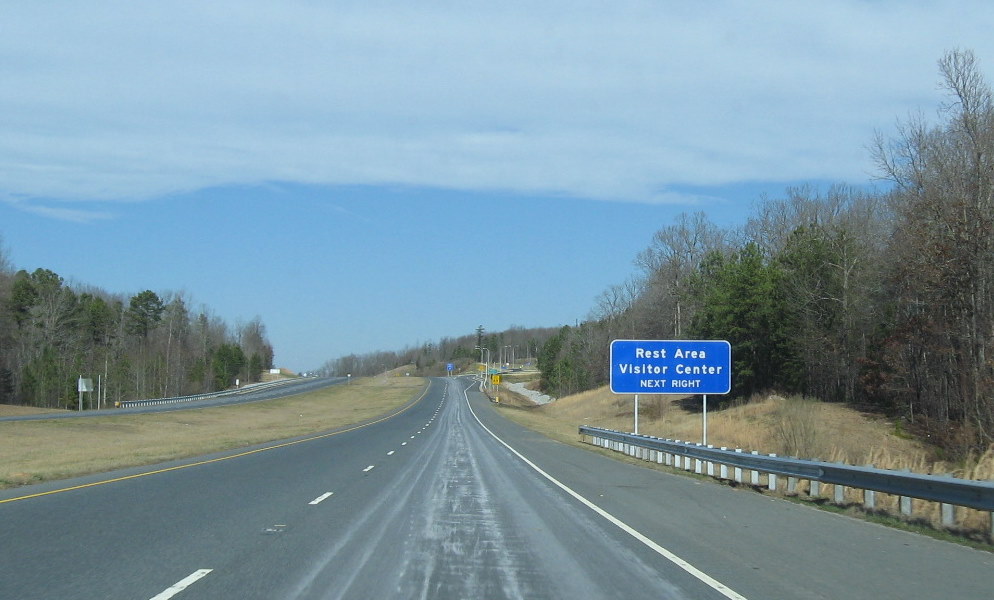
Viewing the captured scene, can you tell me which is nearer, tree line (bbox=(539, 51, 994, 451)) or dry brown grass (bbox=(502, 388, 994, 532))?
dry brown grass (bbox=(502, 388, 994, 532))

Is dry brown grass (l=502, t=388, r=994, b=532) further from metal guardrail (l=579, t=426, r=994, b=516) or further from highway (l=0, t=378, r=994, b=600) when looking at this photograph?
highway (l=0, t=378, r=994, b=600)

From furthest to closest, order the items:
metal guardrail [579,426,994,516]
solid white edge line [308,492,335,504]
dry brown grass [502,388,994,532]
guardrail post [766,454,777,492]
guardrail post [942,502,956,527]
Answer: guardrail post [766,454,777,492], dry brown grass [502,388,994,532], solid white edge line [308,492,335,504], guardrail post [942,502,956,527], metal guardrail [579,426,994,516]

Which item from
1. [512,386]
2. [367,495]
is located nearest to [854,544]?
[367,495]

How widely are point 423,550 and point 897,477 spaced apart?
7.92m

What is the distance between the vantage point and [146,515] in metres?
13.3

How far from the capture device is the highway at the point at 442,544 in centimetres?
850

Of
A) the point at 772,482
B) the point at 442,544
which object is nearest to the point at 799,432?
the point at 772,482

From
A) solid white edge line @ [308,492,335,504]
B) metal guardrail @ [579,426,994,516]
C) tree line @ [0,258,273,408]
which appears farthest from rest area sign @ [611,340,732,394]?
tree line @ [0,258,273,408]

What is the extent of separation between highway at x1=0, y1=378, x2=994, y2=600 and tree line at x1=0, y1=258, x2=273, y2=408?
10217 centimetres

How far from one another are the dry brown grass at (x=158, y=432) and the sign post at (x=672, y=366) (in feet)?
51.9

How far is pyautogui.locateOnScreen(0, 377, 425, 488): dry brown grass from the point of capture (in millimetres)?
24531

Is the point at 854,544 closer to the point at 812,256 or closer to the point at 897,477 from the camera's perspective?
the point at 897,477

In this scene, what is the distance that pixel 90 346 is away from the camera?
409 ft

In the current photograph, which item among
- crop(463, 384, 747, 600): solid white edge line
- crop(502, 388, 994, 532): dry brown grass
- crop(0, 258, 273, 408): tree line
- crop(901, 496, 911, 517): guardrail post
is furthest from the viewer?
crop(0, 258, 273, 408): tree line
